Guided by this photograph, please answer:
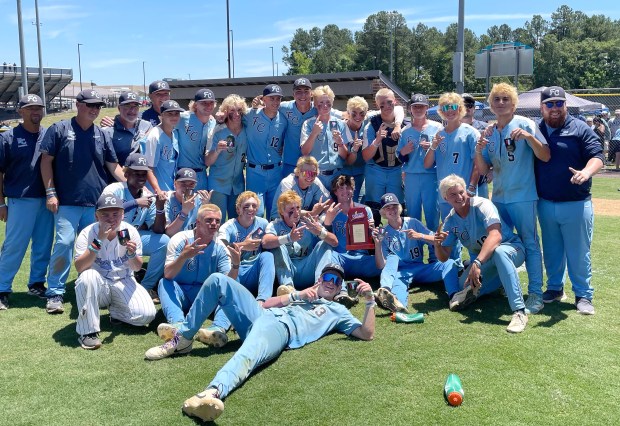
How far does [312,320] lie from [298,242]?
158 centimetres

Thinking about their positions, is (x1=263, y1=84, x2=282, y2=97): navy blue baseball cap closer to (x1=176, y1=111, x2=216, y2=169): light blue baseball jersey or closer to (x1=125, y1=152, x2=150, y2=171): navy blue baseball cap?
(x1=176, y1=111, x2=216, y2=169): light blue baseball jersey

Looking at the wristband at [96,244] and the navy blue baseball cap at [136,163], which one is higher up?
the navy blue baseball cap at [136,163]

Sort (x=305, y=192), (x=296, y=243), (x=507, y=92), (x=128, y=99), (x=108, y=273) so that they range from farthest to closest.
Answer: (x=128, y=99) < (x=305, y=192) < (x=296, y=243) < (x=507, y=92) < (x=108, y=273)

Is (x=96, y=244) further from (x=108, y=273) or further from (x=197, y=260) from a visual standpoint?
(x=197, y=260)

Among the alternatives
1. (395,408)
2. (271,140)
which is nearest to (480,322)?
(395,408)

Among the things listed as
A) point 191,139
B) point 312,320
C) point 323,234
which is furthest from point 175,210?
point 312,320

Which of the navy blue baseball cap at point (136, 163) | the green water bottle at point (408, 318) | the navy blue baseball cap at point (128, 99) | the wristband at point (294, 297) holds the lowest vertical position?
the green water bottle at point (408, 318)

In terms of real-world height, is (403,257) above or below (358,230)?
below

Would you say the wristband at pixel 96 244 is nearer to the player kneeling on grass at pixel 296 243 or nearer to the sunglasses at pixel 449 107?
the player kneeling on grass at pixel 296 243

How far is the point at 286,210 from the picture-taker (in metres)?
6.03

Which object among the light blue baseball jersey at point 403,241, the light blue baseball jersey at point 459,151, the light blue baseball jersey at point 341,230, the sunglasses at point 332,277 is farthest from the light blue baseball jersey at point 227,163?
the sunglasses at point 332,277

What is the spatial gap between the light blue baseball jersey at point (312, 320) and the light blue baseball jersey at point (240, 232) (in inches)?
48.6

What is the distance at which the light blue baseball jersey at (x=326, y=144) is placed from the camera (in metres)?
6.96

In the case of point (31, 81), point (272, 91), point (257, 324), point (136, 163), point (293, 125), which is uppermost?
point (31, 81)
